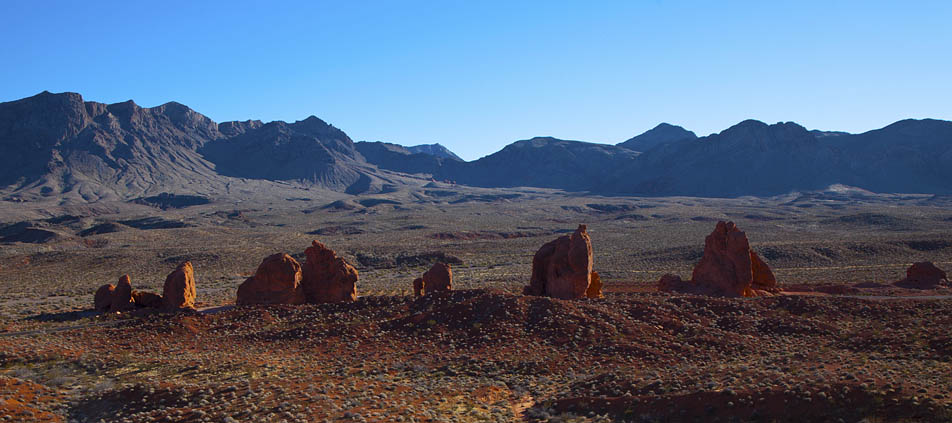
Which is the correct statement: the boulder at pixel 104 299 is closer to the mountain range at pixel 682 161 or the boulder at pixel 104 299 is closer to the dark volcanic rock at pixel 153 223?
the dark volcanic rock at pixel 153 223

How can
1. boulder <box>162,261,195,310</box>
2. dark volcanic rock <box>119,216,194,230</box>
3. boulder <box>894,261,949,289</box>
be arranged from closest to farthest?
boulder <box>162,261,195,310</box>, boulder <box>894,261,949,289</box>, dark volcanic rock <box>119,216,194,230</box>

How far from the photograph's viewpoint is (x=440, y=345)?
1825 centimetres

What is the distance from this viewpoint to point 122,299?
83.5 feet

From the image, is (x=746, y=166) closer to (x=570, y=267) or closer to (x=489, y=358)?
(x=570, y=267)

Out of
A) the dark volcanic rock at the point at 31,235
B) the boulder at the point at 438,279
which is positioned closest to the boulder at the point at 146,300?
the boulder at the point at 438,279

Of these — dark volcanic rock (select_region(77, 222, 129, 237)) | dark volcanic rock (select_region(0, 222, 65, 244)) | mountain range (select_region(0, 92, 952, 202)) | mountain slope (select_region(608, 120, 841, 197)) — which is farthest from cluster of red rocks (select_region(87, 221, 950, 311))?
mountain slope (select_region(608, 120, 841, 197))

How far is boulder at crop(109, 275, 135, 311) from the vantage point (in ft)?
83.1

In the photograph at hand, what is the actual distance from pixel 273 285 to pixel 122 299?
6353 mm

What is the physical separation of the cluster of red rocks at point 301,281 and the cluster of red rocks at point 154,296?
2133mm

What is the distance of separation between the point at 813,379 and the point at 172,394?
13.8 m

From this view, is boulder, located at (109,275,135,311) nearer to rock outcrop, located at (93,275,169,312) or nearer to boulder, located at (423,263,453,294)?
rock outcrop, located at (93,275,169,312)

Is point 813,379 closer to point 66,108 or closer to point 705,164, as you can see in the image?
point 705,164

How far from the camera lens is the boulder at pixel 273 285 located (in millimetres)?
25469

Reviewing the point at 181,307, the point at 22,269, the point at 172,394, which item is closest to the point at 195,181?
the point at 22,269
